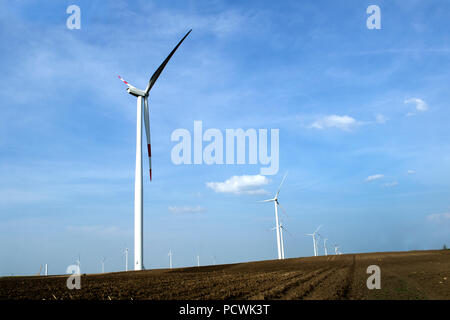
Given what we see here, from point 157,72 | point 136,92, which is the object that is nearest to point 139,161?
point 136,92

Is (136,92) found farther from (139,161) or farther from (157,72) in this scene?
(139,161)

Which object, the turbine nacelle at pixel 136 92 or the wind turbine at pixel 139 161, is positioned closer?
the wind turbine at pixel 139 161

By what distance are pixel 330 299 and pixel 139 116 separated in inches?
1818

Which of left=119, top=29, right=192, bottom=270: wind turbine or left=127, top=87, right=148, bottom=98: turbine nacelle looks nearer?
left=119, top=29, right=192, bottom=270: wind turbine

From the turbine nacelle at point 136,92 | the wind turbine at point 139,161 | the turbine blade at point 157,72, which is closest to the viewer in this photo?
the wind turbine at point 139,161

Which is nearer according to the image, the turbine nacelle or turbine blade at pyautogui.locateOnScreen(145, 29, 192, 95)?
turbine blade at pyautogui.locateOnScreen(145, 29, 192, 95)

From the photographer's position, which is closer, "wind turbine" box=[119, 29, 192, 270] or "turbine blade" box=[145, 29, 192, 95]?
"wind turbine" box=[119, 29, 192, 270]

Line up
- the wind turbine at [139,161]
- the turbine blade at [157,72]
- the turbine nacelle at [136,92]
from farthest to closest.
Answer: the turbine nacelle at [136,92], the turbine blade at [157,72], the wind turbine at [139,161]

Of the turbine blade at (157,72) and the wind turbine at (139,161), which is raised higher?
the turbine blade at (157,72)

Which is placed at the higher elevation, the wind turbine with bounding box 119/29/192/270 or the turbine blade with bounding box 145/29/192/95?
the turbine blade with bounding box 145/29/192/95

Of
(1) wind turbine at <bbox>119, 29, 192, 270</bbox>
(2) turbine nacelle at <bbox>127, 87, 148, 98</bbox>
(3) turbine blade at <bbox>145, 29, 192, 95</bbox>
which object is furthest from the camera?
(2) turbine nacelle at <bbox>127, 87, 148, 98</bbox>

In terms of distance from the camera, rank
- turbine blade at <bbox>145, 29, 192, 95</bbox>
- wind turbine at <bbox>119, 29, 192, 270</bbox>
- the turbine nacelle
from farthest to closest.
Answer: the turbine nacelle
turbine blade at <bbox>145, 29, 192, 95</bbox>
wind turbine at <bbox>119, 29, 192, 270</bbox>
